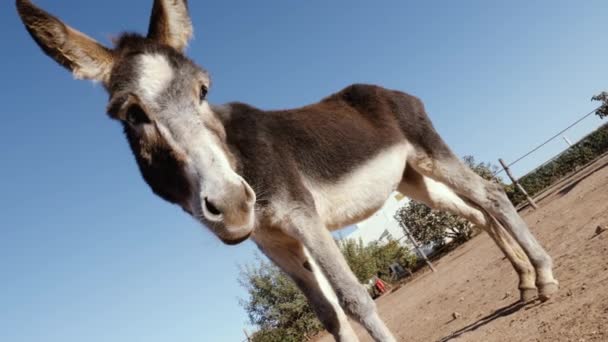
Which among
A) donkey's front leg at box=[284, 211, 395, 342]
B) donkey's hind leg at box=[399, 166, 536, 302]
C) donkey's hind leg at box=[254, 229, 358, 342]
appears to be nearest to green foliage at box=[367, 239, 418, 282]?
donkey's hind leg at box=[399, 166, 536, 302]

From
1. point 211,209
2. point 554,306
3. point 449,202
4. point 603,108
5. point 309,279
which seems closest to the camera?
point 211,209

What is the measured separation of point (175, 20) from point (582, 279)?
4.27 metres

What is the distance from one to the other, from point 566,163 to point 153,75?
101 feet

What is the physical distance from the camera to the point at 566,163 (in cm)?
2795

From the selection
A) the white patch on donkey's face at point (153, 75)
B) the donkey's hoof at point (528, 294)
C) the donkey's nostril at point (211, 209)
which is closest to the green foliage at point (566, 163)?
the donkey's hoof at point (528, 294)

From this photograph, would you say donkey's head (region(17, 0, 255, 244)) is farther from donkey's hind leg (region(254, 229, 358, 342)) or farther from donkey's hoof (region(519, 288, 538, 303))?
donkey's hoof (region(519, 288, 538, 303))

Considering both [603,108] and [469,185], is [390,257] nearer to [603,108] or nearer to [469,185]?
[603,108]

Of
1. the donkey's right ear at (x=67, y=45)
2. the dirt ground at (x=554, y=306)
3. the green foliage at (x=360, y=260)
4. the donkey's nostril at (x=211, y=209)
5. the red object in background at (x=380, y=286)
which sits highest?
the donkey's right ear at (x=67, y=45)

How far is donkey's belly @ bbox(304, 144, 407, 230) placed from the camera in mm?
3955

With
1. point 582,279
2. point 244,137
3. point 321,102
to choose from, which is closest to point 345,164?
point 244,137

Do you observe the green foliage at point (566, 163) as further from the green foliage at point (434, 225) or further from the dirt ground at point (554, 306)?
the dirt ground at point (554, 306)

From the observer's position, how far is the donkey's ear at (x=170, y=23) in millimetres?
3674

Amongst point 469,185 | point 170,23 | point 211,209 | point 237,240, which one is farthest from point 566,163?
point 211,209

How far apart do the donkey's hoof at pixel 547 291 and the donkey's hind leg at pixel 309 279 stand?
1.82m
